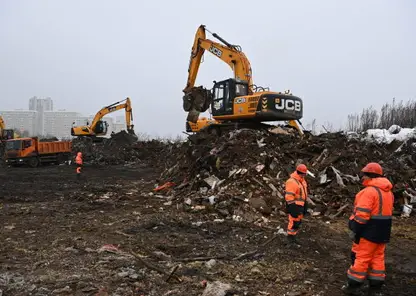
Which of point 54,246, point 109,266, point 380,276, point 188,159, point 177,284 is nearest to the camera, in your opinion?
point 380,276

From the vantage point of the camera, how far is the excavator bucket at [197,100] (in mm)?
14727

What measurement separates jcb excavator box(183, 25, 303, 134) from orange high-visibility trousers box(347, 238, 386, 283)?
7846 millimetres

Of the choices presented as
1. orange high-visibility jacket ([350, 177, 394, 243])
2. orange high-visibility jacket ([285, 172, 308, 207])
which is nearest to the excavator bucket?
orange high-visibility jacket ([285, 172, 308, 207])

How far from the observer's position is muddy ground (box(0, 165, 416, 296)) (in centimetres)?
423

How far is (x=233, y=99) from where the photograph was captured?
12.5 metres

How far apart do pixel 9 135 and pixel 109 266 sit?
28.6 metres

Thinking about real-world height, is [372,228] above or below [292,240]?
above

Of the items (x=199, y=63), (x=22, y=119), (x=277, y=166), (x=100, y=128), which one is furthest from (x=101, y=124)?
(x=22, y=119)

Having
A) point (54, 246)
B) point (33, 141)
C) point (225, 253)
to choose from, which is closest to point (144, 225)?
point (54, 246)

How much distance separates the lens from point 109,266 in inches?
186

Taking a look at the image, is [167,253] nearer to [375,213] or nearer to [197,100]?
[375,213]

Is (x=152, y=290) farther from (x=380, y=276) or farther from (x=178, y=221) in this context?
(x=178, y=221)

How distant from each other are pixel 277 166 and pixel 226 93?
4041 mm

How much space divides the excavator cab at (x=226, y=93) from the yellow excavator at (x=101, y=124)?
14.7m
